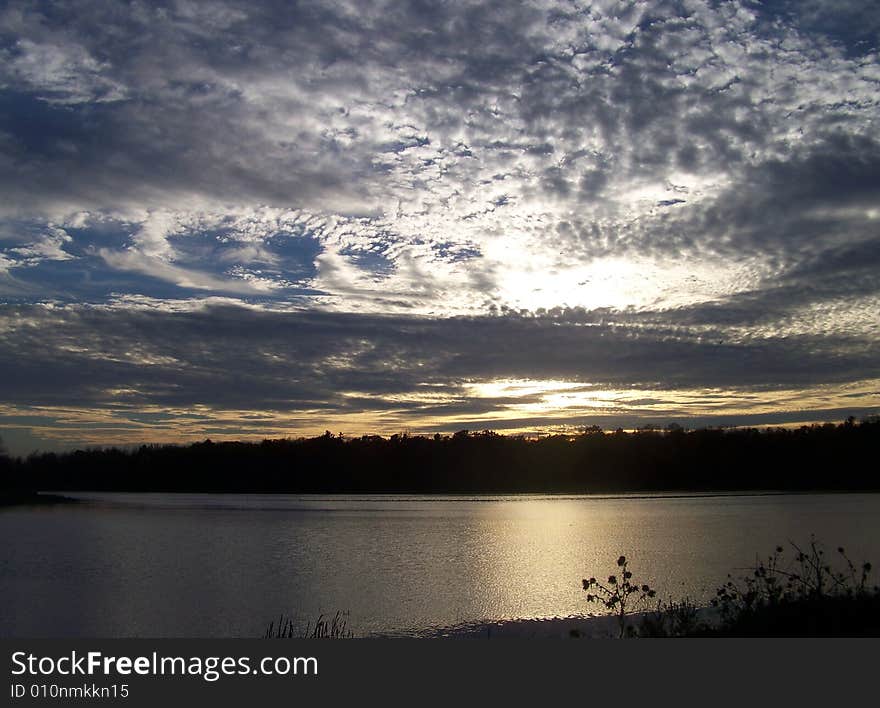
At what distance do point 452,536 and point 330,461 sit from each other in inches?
3109

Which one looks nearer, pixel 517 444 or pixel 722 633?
pixel 722 633

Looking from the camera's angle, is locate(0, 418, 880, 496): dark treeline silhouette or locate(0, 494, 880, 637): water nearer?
locate(0, 494, 880, 637): water

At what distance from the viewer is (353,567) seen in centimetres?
2488

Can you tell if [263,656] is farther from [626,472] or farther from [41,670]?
[626,472]

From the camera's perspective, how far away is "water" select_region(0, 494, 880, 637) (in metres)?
16.8

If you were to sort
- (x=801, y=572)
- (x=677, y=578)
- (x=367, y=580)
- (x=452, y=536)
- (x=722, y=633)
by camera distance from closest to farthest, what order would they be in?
(x=722, y=633)
(x=801, y=572)
(x=677, y=578)
(x=367, y=580)
(x=452, y=536)

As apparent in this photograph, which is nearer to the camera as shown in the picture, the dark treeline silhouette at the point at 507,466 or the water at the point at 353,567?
the water at the point at 353,567

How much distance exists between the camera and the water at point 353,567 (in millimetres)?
16844

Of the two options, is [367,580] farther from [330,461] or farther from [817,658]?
[330,461]

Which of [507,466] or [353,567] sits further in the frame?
[507,466]

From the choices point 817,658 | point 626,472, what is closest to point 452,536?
point 817,658

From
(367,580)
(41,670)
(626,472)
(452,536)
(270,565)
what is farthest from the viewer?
(626,472)

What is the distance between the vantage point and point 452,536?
36.9 metres

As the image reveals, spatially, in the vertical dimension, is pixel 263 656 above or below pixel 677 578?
above
